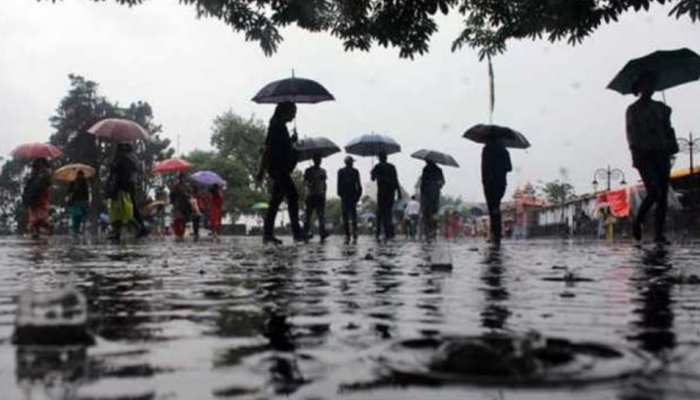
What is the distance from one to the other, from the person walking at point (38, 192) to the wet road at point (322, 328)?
13647 mm

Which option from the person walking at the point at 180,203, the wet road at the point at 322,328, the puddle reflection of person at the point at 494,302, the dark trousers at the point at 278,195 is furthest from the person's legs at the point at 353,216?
the wet road at the point at 322,328

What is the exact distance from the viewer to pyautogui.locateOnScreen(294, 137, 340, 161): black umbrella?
749 inches

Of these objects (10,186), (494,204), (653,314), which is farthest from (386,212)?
(10,186)

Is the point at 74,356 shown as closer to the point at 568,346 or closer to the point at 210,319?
the point at 210,319

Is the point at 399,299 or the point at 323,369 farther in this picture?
the point at 399,299

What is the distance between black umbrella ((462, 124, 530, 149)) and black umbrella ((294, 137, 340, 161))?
425cm

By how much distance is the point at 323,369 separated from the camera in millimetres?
1710

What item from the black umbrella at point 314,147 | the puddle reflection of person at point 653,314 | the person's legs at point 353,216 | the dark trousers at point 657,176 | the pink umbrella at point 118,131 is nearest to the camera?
the puddle reflection of person at point 653,314

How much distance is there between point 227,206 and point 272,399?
77.3 m

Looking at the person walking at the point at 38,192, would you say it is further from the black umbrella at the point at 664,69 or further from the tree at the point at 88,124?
the tree at the point at 88,124

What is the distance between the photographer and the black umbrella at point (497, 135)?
1432 centimetres

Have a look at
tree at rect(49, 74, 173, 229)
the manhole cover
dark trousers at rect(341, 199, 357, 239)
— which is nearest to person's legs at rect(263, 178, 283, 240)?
dark trousers at rect(341, 199, 357, 239)

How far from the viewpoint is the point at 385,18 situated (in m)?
7.23

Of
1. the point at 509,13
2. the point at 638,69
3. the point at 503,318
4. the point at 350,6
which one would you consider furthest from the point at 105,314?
the point at 638,69
